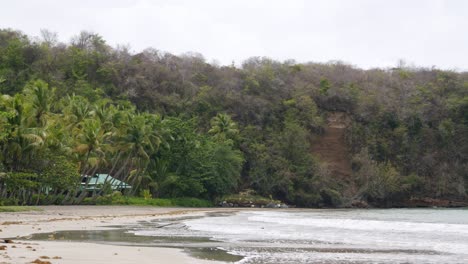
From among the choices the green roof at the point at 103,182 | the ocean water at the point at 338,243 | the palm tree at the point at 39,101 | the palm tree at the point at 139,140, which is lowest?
the ocean water at the point at 338,243

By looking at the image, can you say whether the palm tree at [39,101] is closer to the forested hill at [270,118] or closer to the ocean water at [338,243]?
the forested hill at [270,118]

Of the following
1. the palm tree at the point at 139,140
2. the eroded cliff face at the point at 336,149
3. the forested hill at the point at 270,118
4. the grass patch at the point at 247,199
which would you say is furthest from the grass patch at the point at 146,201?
the eroded cliff face at the point at 336,149

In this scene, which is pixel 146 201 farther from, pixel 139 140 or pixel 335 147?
pixel 335 147

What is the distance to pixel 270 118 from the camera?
79625 mm

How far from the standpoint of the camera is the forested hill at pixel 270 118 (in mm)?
61781

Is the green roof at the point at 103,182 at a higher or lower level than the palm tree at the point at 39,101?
lower

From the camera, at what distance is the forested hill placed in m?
61.8

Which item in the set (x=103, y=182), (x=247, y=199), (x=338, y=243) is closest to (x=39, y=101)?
(x=103, y=182)

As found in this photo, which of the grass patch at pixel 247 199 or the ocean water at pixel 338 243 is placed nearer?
the ocean water at pixel 338 243

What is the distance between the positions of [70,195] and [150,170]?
12229mm

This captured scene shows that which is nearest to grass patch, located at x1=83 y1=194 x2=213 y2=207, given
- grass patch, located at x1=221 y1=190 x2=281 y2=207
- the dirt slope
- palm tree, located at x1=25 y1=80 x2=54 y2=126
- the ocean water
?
grass patch, located at x1=221 y1=190 x2=281 y2=207

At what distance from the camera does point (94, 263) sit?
11.8 metres

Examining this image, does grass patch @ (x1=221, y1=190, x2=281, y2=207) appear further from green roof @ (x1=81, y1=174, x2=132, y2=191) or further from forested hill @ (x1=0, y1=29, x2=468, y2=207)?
green roof @ (x1=81, y1=174, x2=132, y2=191)

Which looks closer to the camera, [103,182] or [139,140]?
[139,140]
